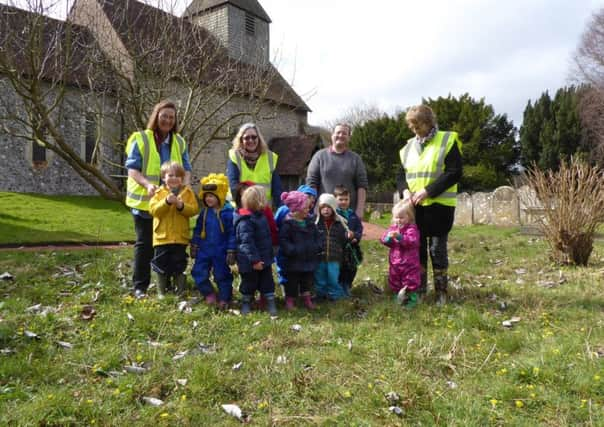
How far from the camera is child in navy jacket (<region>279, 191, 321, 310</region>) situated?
5020mm

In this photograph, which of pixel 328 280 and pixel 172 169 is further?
pixel 328 280

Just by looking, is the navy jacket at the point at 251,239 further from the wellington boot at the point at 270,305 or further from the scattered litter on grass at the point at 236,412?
the scattered litter on grass at the point at 236,412

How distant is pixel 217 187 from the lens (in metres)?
5.06

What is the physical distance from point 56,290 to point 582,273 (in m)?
7.35

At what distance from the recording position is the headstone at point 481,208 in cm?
1847

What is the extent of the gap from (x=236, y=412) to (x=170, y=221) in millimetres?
2681

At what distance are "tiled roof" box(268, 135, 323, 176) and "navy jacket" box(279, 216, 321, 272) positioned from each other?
2220 centimetres

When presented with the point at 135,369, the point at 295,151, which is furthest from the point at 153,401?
the point at 295,151

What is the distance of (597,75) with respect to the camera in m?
30.6

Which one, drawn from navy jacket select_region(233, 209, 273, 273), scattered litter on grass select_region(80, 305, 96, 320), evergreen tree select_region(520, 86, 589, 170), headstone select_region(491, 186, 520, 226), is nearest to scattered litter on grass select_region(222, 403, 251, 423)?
navy jacket select_region(233, 209, 273, 273)

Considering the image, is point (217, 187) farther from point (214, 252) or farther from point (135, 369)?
point (135, 369)

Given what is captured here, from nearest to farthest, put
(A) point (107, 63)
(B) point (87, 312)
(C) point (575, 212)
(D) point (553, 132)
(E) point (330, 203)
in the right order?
(B) point (87, 312), (E) point (330, 203), (C) point (575, 212), (A) point (107, 63), (D) point (553, 132)

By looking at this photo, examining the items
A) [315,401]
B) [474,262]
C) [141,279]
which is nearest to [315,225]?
[141,279]

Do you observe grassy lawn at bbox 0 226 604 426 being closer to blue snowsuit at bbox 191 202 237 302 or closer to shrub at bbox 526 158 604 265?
blue snowsuit at bbox 191 202 237 302
